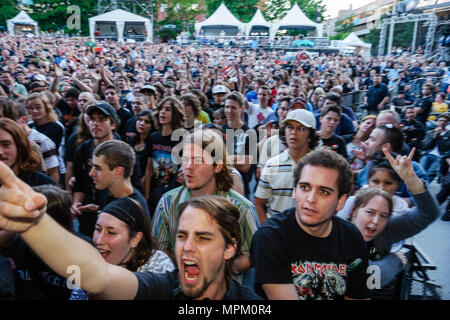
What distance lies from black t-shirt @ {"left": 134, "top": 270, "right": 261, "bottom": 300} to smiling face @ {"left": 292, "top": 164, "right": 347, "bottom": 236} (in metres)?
0.43

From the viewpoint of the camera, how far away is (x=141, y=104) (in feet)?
17.3

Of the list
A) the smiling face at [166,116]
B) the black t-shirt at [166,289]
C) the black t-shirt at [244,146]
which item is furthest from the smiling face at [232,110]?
the black t-shirt at [166,289]

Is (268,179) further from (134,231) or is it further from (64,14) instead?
(64,14)

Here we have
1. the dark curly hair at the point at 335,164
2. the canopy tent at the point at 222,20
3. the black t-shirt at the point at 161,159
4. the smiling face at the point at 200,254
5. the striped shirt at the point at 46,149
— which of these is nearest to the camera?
the smiling face at the point at 200,254

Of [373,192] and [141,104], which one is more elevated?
[141,104]

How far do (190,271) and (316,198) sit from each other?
2.34ft

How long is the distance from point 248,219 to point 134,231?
0.74 meters

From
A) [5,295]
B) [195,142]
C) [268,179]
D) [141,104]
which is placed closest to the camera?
[5,295]

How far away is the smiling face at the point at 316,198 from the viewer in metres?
1.65

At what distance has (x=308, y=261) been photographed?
160 centimetres

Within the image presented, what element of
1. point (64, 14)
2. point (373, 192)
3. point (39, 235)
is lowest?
point (373, 192)

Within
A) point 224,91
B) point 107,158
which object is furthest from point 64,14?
point 107,158

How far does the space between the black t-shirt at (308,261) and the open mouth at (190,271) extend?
0.28 metres

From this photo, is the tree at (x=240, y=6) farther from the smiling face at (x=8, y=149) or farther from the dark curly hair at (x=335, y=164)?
the dark curly hair at (x=335, y=164)
